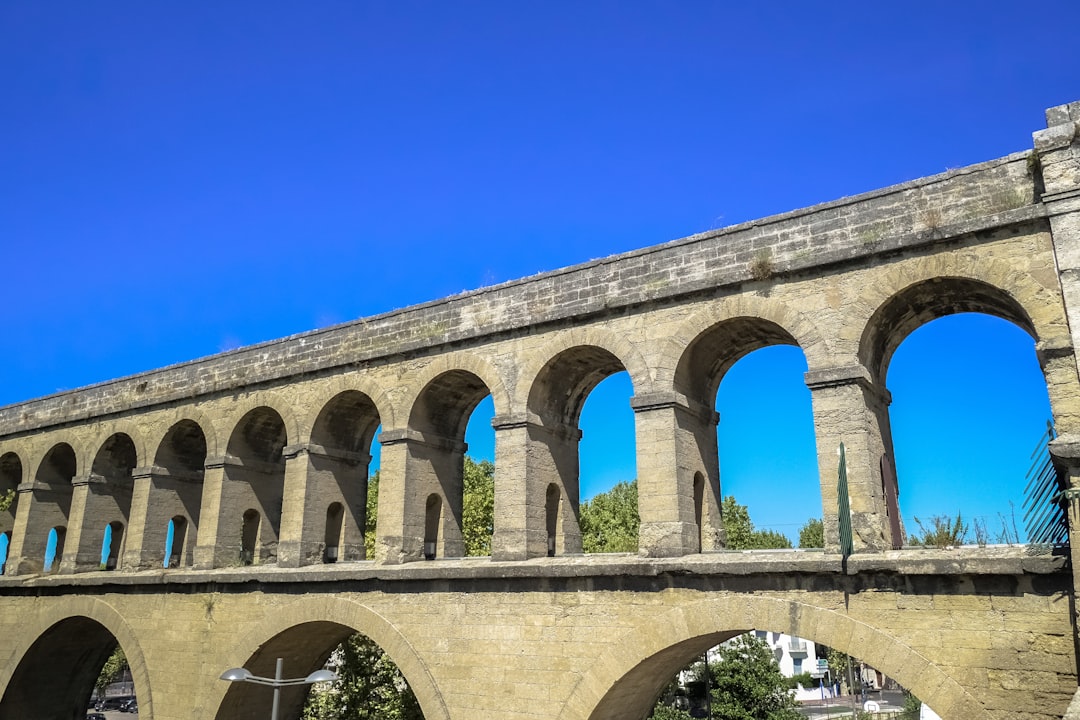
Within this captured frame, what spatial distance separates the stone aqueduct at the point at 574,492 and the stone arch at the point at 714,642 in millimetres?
36

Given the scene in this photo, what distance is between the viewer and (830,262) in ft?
37.0

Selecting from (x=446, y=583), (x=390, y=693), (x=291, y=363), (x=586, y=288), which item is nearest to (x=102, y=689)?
(x=390, y=693)

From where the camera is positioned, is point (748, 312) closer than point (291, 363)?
Yes

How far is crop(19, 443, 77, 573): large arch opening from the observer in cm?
2066

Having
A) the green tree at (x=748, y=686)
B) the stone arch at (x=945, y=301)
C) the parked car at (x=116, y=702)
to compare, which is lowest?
the parked car at (x=116, y=702)

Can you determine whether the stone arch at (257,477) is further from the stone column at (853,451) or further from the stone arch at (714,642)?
the stone column at (853,451)

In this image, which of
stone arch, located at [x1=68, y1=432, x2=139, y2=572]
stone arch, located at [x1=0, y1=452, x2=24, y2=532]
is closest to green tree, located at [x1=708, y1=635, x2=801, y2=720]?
stone arch, located at [x1=68, y1=432, x2=139, y2=572]

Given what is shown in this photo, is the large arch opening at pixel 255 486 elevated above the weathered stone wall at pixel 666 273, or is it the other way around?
the weathered stone wall at pixel 666 273

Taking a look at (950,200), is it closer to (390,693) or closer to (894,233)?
(894,233)

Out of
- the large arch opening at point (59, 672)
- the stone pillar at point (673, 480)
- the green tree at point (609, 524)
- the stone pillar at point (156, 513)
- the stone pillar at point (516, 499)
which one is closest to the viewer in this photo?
the stone pillar at point (673, 480)

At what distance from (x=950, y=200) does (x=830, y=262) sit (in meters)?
1.60

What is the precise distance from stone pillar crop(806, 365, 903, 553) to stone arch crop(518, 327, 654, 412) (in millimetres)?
2465

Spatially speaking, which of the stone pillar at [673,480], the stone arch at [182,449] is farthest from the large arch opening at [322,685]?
the stone pillar at [673,480]

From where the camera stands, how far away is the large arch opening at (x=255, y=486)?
678 inches
